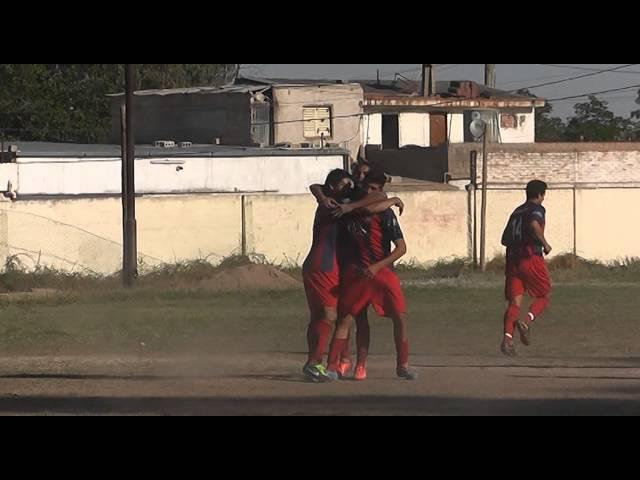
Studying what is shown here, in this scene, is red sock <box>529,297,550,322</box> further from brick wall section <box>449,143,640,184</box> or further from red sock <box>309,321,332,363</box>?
brick wall section <box>449,143,640,184</box>

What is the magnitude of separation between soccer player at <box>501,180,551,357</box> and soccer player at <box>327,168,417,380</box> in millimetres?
2330

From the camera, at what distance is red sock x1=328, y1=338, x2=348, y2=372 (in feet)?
40.8

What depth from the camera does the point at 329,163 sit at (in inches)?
1575

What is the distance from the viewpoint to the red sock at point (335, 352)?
12438mm

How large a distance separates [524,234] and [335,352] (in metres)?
2.89

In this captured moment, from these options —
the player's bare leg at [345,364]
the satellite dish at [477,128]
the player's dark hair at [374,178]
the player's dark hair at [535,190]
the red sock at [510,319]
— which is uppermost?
the satellite dish at [477,128]

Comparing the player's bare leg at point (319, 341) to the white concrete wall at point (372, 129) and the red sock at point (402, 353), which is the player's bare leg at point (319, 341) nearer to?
the red sock at point (402, 353)

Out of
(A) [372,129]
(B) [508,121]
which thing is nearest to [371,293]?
(A) [372,129]

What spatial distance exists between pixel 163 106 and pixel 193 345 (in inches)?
1355

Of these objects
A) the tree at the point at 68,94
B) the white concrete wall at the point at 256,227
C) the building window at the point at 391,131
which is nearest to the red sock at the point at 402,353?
the white concrete wall at the point at 256,227

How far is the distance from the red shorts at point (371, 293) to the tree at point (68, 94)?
1588 inches

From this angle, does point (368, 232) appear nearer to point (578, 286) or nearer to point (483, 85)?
point (578, 286)

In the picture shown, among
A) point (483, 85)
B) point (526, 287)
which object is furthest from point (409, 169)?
point (526, 287)

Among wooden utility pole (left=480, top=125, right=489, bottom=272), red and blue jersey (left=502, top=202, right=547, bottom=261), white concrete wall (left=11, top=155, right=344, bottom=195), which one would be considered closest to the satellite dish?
white concrete wall (left=11, top=155, right=344, bottom=195)
